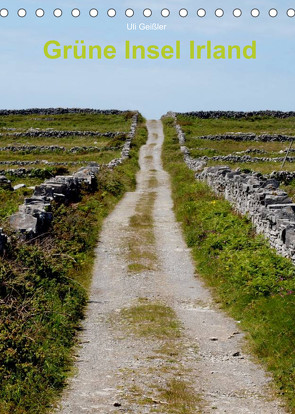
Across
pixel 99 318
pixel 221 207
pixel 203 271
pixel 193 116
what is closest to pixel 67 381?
pixel 99 318

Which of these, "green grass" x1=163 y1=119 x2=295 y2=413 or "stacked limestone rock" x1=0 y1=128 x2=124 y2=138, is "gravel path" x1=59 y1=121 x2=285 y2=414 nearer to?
"green grass" x1=163 y1=119 x2=295 y2=413

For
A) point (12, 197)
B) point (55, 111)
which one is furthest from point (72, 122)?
point (12, 197)

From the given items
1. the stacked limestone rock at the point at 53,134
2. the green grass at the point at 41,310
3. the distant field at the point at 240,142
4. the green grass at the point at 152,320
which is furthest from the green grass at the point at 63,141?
the green grass at the point at 152,320

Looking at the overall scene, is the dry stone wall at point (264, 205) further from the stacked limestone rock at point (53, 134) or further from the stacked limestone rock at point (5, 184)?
the stacked limestone rock at point (53, 134)

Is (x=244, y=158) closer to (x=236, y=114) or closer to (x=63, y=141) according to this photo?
(x=63, y=141)

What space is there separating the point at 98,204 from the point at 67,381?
1967 centimetres

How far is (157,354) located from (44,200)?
501 inches

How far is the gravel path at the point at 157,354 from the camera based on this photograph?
9.99 m

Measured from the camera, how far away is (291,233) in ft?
56.8

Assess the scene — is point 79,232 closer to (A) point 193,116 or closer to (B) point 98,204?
(B) point 98,204

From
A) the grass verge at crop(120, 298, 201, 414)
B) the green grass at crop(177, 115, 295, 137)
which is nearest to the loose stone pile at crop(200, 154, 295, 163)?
the green grass at crop(177, 115, 295, 137)

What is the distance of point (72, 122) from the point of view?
3529 inches

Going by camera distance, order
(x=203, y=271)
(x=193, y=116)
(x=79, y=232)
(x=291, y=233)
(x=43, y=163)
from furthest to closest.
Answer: (x=193, y=116)
(x=43, y=163)
(x=79, y=232)
(x=203, y=271)
(x=291, y=233)

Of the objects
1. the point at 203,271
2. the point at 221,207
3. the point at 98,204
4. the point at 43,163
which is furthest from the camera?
the point at 43,163
